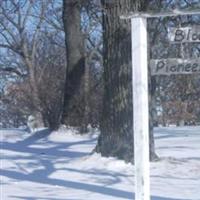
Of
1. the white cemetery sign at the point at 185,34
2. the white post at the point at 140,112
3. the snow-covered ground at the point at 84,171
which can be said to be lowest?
the snow-covered ground at the point at 84,171

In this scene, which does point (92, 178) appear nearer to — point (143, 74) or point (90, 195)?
point (90, 195)

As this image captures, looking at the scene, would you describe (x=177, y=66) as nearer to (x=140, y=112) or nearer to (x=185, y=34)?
(x=185, y=34)

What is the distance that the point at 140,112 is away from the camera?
8.04 m

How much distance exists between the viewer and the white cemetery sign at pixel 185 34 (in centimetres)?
797

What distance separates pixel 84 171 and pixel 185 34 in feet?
14.4

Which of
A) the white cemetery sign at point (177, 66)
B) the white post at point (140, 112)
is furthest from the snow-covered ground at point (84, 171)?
the white cemetery sign at point (177, 66)

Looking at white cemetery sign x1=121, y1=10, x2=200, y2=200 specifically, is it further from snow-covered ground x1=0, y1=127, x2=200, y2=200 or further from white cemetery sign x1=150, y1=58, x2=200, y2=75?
snow-covered ground x1=0, y1=127, x2=200, y2=200

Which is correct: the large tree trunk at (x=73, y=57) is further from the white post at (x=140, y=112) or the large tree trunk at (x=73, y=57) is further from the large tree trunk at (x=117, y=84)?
the white post at (x=140, y=112)

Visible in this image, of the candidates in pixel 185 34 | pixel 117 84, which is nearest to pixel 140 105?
pixel 185 34

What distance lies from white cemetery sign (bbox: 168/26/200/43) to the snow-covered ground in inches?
82.6

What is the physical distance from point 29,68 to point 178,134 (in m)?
14.6

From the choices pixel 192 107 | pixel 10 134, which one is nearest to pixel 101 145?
pixel 10 134

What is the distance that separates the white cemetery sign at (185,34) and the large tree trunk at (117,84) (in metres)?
4.10

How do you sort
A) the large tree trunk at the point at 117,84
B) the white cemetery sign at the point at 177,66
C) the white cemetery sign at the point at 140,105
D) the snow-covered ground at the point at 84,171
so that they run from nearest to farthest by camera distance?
1. the white cemetery sign at the point at 177,66
2. the white cemetery sign at the point at 140,105
3. the snow-covered ground at the point at 84,171
4. the large tree trunk at the point at 117,84
